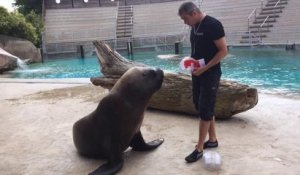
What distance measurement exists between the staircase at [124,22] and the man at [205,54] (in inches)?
A: 1020

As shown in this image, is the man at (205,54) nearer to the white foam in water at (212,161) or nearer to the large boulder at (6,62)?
the white foam in water at (212,161)

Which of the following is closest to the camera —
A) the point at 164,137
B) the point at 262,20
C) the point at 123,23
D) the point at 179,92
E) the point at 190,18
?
the point at 190,18

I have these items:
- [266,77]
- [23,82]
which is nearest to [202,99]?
[23,82]

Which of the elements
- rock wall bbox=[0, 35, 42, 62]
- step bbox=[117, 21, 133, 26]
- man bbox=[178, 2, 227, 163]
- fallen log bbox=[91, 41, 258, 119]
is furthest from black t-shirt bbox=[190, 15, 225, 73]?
step bbox=[117, 21, 133, 26]

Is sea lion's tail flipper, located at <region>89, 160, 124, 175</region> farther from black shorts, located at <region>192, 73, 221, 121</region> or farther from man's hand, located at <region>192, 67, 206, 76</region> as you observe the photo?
man's hand, located at <region>192, 67, 206, 76</region>

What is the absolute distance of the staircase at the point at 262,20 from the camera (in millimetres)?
23467

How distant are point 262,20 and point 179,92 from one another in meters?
20.5

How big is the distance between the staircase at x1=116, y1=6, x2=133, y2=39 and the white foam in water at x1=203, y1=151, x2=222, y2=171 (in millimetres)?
26103

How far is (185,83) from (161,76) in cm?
186

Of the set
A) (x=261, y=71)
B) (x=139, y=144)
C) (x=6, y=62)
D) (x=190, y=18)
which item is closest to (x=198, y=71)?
(x=190, y=18)

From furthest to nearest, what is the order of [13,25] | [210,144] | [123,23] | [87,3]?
[87,3]
[123,23]
[13,25]
[210,144]

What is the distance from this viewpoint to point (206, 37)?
Answer: 12.5ft

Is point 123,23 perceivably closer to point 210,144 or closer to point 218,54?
point 210,144

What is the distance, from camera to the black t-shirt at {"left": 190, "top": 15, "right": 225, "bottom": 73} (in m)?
3.75
